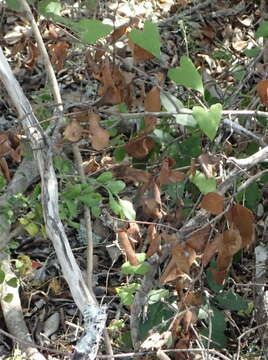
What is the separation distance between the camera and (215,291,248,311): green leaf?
6.61ft

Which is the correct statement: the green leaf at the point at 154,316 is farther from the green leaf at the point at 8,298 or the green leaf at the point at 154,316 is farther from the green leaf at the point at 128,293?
the green leaf at the point at 8,298

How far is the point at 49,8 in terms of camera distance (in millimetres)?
2174

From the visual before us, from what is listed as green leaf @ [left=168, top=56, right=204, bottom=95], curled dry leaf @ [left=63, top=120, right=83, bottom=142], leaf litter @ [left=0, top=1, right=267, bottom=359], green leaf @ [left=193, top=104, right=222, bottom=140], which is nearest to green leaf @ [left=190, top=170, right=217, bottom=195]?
leaf litter @ [left=0, top=1, right=267, bottom=359]

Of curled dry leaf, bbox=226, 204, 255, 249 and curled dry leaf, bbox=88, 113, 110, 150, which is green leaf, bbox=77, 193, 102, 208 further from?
curled dry leaf, bbox=226, 204, 255, 249

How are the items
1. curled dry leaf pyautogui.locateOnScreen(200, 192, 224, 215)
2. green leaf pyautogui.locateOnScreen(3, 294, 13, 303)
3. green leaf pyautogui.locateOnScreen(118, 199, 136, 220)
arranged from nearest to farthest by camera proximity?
1. curled dry leaf pyautogui.locateOnScreen(200, 192, 224, 215)
2. green leaf pyautogui.locateOnScreen(118, 199, 136, 220)
3. green leaf pyautogui.locateOnScreen(3, 294, 13, 303)

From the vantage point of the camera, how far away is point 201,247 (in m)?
1.73

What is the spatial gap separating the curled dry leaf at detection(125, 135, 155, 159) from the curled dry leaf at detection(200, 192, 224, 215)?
36 cm

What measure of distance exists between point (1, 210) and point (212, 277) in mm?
634

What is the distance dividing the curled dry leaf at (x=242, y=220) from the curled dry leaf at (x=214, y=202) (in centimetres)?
6

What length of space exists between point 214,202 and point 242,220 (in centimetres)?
10

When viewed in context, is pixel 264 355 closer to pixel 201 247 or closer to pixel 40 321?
pixel 201 247

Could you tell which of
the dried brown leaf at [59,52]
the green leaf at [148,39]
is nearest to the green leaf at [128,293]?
the green leaf at [148,39]

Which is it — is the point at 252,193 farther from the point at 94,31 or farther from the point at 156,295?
the point at 94,31

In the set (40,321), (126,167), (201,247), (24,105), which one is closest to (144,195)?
(126,167)
